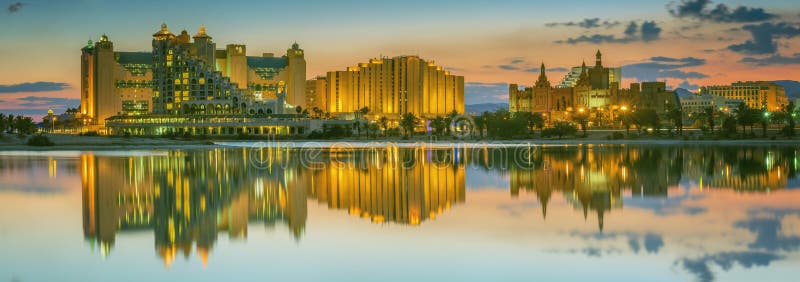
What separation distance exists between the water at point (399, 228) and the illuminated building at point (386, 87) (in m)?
153

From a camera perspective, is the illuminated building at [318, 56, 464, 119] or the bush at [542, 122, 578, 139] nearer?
the bush at [542, 122, 578, 139]

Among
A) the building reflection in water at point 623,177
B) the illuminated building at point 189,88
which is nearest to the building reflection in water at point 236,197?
the building reflection in water at point 623,177

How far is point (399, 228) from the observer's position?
20203 millimetres

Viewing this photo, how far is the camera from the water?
14.8 metres

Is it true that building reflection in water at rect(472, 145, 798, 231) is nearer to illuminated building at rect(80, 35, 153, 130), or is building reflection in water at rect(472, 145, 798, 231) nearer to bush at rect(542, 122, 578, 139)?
bush at rect(542, 122, 578, 139)

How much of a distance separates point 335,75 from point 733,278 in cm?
18445

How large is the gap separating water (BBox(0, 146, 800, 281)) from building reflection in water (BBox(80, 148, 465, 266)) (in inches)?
3.4

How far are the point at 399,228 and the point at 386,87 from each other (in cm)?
17254

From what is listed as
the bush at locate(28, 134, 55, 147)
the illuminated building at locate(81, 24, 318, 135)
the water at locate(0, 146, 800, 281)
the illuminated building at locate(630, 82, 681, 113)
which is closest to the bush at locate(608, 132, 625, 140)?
the illuminated building at locate(81, 24, 318, 135)

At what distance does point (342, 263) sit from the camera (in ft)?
50.6

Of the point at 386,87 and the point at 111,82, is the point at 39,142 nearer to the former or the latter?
the point at 111,82

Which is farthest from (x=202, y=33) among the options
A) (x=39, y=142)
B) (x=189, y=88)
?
(x=39, y=142)

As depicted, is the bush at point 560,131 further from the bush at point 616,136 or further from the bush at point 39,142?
the bush at point 39,142

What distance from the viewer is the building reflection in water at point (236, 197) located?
65.5 feet
